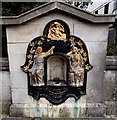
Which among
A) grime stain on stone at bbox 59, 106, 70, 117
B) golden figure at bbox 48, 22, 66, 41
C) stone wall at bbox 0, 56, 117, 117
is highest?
golden figure at bbox 48, 22, 66, 41

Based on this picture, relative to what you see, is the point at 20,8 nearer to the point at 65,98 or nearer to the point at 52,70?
the point at 52,70

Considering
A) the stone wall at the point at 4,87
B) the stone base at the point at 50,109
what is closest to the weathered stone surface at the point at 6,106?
the stone wall at the point at 4,87

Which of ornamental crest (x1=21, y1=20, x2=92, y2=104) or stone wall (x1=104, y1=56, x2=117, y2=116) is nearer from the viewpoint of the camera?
ornamental crest (x1=21, y1=20, x2=92, y2=104)

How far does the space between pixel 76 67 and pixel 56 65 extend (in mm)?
652

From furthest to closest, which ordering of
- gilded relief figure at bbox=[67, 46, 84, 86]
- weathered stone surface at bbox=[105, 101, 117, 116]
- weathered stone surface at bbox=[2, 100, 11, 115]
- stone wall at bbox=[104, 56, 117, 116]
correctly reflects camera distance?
weathered stone surface at bbox=[2, 100, 11, 115] → weathered stone surface at bbox=[105, 101, 117, 116] → stone wall at bbox=[104, 56, 117, 116] → gilded relief figure at bbox=[67, 46, 84, 86]

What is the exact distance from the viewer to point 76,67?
378cm

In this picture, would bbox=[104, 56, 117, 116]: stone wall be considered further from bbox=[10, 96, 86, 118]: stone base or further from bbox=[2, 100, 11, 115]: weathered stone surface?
bbox=[2, 100, 11, 115]: weathered stone surface

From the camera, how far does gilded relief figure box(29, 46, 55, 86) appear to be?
3.70 m

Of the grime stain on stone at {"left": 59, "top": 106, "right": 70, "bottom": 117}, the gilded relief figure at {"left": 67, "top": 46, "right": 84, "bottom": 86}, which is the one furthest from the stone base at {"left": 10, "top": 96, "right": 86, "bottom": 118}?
the gilded relief figure at {"left": 67, "top": 46, "right": 84, "bottom": 86}

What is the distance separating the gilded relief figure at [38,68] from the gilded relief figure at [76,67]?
2.01 ft

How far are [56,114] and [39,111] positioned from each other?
542 mm

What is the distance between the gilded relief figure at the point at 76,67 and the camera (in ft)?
12.1

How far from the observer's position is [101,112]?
13.4 feet

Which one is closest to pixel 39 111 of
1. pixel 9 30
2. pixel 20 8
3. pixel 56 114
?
pixel 56 114
